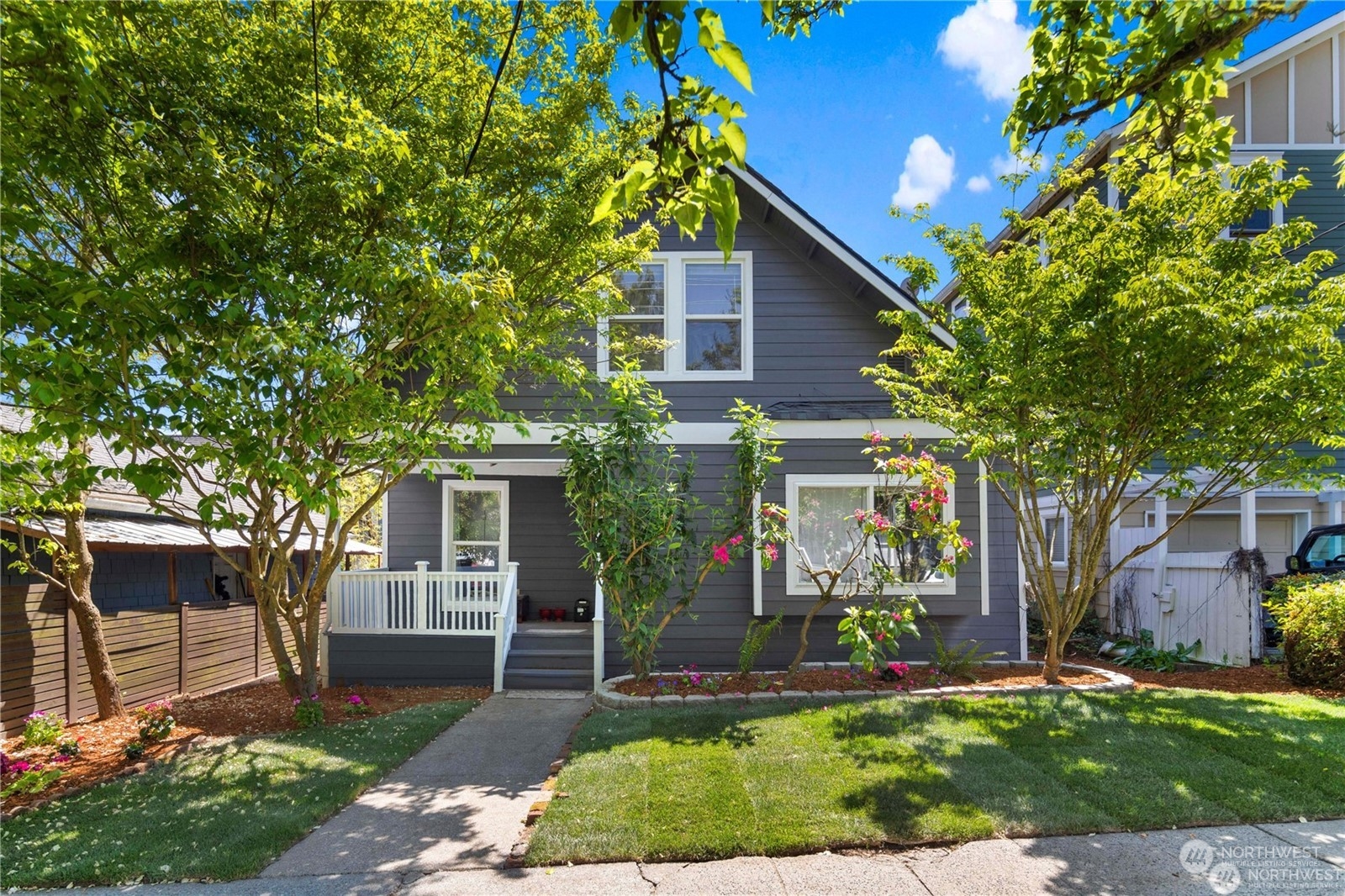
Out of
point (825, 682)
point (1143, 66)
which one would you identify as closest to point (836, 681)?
point (825, 682)

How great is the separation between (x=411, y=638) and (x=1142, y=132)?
8.90 meters

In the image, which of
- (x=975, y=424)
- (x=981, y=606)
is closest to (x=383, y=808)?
(x=975, y=424)

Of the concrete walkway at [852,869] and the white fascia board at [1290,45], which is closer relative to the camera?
the concrete walkway at [852,869]

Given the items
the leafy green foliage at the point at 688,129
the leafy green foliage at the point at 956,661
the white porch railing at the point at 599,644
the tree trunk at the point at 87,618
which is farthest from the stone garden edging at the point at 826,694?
the leafy green foliage at the point at 688,129

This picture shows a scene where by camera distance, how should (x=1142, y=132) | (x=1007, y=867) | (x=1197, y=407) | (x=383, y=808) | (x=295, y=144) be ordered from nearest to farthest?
(x=1142, y=132), (x=1007, y=867), (x=383, y=808), (x=295, y=144), (x=1197, y=407)

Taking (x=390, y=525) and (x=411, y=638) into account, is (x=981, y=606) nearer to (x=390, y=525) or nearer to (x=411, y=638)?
(x=411, y=638)

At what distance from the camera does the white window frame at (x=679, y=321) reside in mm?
9789

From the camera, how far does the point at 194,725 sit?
23.6 feet

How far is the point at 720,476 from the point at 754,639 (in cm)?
228

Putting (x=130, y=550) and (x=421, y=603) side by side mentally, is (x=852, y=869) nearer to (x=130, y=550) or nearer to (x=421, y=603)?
(x=421, y=603)

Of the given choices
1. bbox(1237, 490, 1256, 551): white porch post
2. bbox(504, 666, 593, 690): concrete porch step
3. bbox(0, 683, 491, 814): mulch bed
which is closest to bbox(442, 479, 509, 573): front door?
bbox(504, 666, 593, 690): concrete porch step

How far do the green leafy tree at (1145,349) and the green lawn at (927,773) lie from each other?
2.00 meters

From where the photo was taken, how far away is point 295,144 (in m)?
5.80

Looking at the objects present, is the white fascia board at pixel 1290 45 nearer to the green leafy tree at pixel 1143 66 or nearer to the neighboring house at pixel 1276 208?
the neighboring house at pixel 1276 208
